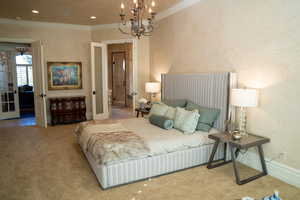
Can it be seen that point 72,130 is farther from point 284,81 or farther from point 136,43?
point 284,81

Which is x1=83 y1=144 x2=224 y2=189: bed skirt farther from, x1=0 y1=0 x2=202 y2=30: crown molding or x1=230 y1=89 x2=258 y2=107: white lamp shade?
x1=0 y1=0 x2=202 y2=30: crown molding

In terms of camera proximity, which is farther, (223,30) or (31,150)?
(31,150)

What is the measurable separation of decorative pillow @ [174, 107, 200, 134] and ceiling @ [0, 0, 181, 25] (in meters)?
2.55

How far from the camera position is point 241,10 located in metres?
3.19

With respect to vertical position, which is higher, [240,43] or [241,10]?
[241,10]

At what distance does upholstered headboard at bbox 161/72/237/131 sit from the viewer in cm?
334

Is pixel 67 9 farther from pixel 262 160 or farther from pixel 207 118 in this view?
pixel 262 160

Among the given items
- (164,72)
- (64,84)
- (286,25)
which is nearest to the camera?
(286,25)

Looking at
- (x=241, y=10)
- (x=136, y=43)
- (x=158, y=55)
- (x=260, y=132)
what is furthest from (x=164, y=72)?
(x=260, y=132)

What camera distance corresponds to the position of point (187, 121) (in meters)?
3.32

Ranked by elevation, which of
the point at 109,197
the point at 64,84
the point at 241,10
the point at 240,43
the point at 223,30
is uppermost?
the point at 241,10

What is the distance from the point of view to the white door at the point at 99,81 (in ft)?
20.5

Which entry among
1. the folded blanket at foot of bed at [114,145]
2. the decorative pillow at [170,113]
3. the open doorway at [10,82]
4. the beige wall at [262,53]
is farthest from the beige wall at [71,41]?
the folded blanket at foot of bed at [114,145]

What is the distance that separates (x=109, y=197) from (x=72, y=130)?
3399 mm
